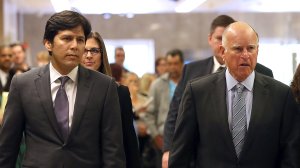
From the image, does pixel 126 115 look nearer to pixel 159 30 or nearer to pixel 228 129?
pixel 228 129

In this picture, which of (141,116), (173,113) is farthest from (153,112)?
(173,113)

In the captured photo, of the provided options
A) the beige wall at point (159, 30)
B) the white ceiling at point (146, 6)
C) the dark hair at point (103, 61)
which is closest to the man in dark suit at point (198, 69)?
the dark hair at point (103, 61)

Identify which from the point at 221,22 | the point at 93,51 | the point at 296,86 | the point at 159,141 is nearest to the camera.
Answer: the point at 296,86

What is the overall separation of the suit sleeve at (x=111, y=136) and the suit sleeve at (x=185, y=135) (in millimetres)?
339

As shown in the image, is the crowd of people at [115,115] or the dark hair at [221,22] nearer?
the crowd of people at [115,115]

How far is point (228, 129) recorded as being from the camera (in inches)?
161

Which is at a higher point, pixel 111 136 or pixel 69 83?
pixel 69 83

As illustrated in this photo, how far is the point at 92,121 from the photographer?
403 cm

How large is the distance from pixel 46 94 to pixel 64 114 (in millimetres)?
159

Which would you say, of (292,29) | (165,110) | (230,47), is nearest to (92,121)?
(230,47)

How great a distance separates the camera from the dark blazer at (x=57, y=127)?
3.96 meters

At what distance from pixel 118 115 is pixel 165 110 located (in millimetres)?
4518

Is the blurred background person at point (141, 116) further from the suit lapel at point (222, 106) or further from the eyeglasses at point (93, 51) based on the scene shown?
the suit lapel at point (222, 106)

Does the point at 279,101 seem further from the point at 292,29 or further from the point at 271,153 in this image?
the point at 292,29
